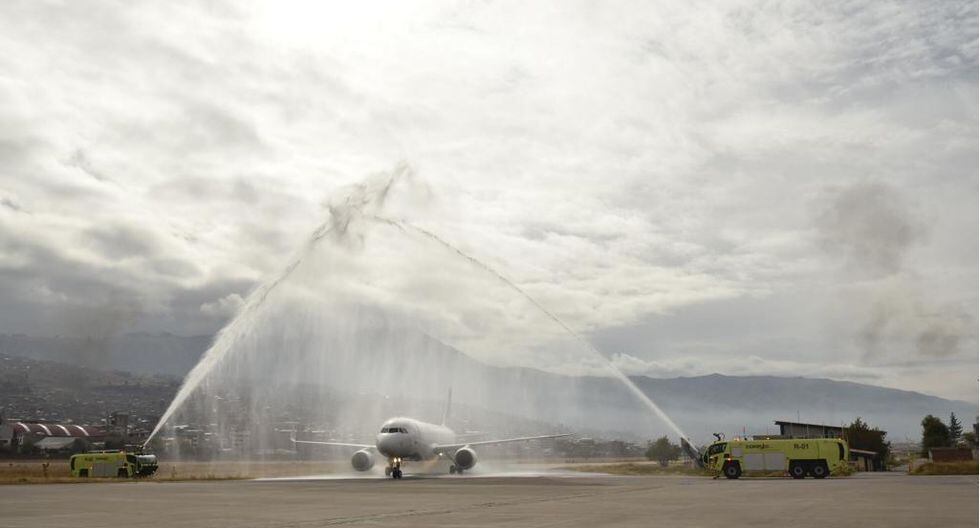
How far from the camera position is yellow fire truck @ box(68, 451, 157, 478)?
222 feet

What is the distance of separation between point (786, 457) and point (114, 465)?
5571 cm

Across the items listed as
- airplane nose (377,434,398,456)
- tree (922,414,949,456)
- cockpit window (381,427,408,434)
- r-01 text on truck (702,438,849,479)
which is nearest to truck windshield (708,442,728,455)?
r-01 text on truck (702,438,849,479)

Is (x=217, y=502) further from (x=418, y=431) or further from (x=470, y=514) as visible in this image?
(x=418, y=431)

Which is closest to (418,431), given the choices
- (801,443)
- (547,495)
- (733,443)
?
(733,443)

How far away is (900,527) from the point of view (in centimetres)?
2036

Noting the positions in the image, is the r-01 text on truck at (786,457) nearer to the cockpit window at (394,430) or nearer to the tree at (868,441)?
the cockpit window at (394,430)

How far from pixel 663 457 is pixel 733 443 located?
6439cm

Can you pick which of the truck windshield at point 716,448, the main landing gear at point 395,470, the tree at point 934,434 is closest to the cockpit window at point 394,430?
the main landing gear at point 395,470

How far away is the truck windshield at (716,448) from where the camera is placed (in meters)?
66.2

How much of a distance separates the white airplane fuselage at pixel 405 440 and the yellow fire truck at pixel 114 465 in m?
19.3

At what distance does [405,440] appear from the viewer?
70.7 metres

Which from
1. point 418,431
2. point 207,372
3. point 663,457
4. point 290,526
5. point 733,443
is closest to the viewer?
point 290,526

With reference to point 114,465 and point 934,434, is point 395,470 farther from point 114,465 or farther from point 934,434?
point 934,434

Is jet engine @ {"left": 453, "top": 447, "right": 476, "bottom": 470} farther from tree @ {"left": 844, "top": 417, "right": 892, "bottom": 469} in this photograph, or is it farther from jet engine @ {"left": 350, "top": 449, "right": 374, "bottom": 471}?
tree @ {"left": 844, "top": 417, "right": 892, "bottom": 469}
